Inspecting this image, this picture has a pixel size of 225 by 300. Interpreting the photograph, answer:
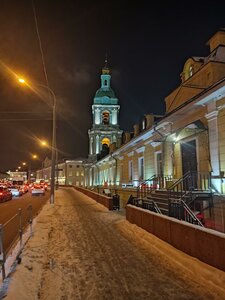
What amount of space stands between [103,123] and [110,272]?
58637mm

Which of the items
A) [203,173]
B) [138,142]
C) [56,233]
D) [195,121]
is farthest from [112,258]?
[138,142]

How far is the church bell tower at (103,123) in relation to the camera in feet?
204

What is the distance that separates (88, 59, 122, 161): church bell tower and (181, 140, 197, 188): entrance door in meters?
46.4

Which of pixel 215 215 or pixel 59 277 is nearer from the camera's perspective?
pixel 59 277

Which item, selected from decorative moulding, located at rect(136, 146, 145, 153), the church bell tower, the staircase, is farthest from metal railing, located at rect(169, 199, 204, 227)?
the church bell tower

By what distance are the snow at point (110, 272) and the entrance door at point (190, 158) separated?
503 centimetres

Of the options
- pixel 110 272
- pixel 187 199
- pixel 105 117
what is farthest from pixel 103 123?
pixel 110 272

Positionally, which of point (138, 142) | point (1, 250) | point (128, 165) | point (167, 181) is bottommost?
point (1, 250)

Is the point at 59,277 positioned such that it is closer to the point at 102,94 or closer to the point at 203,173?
the point at 203,173

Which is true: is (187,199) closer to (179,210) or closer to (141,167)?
(179,210)

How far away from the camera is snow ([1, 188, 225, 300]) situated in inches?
190

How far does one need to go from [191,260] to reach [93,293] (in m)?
2.67

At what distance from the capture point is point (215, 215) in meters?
10.8

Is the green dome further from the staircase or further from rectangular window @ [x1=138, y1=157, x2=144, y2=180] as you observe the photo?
the staircase
